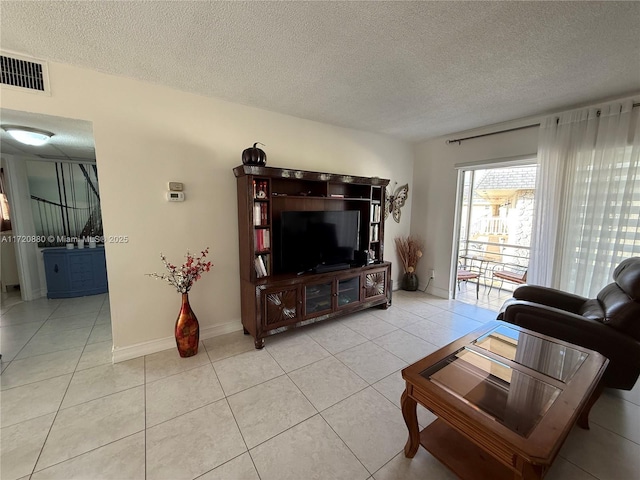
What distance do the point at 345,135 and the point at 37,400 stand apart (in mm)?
3749

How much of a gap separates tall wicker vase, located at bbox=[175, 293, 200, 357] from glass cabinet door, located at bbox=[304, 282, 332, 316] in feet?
3.50

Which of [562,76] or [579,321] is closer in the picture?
[579,321]

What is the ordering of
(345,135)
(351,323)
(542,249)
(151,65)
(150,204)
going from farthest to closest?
(345,135) < (351,323) < (542,249) < (150,204) < (151,65)

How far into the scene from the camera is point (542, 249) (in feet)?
9.34

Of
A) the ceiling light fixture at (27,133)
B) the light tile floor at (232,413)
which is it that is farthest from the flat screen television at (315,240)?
the ceiling light fixture at (27,133)

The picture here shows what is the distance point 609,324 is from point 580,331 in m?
0.17

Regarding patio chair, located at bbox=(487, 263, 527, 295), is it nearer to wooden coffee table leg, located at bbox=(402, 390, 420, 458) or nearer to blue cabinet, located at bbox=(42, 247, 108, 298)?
wooden coffee table leg, located at bbox=(402, 390, 420, 458)

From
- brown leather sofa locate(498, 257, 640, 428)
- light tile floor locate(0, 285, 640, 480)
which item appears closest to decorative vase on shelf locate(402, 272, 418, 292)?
light tile floor locate(0, 285, 640, 480)

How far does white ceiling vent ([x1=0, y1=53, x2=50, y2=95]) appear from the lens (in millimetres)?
1753

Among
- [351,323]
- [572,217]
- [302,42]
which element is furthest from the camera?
[351,323]

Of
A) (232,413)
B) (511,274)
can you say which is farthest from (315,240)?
(511,274)

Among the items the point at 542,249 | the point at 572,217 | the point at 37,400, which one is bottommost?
the point at 37,400

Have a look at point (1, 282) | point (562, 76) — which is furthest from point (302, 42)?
point (1, 282)

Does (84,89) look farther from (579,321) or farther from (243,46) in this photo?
(579,321)
